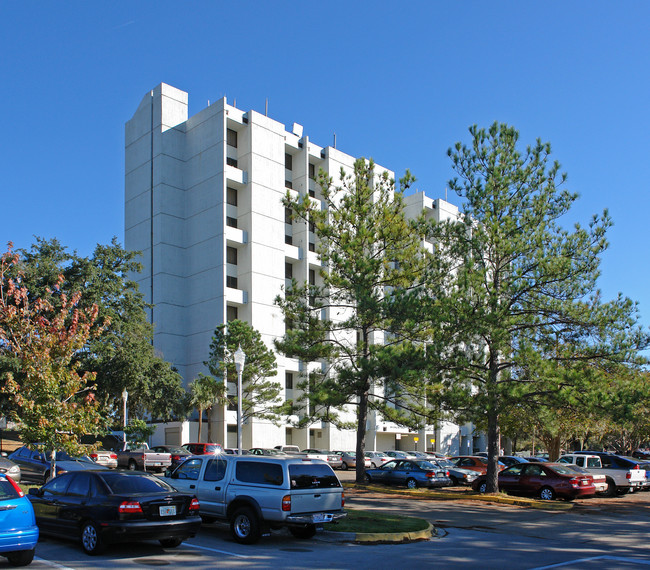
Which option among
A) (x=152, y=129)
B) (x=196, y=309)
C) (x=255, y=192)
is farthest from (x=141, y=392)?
(x=152, y=129)

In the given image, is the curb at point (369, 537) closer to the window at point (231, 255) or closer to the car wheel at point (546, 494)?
the car wheel at point (546, 494)

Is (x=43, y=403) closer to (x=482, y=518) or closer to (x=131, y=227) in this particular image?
(x=482, y=518)

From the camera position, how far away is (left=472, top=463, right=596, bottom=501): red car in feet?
79.0

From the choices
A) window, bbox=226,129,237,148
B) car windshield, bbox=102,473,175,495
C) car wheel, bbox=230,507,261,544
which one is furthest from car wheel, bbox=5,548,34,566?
window, bbox=226,129,237,148

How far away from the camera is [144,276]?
5834 centimetres

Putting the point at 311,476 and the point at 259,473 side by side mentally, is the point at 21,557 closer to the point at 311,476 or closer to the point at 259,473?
the point at 259,473

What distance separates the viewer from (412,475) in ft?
98.0

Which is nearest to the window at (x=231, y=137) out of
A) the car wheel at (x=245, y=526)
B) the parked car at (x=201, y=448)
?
the parked car at (x=201, y=448)

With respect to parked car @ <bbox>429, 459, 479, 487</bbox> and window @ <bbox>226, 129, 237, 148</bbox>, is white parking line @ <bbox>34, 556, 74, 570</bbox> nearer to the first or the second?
parked car @ <bbox>429, 459, 479, 487</bbox>

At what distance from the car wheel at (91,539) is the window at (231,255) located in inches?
1788

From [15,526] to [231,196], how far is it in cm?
4969

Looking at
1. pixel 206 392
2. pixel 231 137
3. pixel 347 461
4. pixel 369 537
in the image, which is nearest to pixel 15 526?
pixel 369 537

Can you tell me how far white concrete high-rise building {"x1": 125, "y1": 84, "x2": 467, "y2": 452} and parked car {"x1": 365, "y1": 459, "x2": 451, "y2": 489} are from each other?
22.9 metres

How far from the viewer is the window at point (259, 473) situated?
42.0 ft
